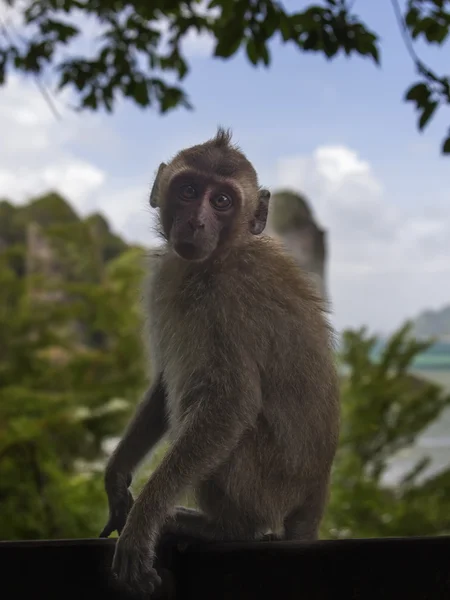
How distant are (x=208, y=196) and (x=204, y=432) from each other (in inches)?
21.8

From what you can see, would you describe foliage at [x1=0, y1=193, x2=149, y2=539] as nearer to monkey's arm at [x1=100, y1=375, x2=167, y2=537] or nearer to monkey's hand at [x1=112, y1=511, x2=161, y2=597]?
monkey's arm at [x1=100, y1=375, x2=167, y2=537]

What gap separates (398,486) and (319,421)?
5.23 meters

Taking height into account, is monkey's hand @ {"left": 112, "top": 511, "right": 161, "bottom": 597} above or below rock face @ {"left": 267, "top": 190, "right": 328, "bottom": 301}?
below

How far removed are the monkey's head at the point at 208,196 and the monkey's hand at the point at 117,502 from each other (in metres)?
0.59

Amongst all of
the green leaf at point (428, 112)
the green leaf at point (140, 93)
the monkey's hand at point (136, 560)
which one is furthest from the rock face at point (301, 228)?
the monkey's hand at point (136, 560)

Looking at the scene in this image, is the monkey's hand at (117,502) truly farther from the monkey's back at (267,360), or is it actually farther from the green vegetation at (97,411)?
the green vegetation at (97,411)

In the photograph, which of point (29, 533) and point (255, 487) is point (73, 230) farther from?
point (255, 487)

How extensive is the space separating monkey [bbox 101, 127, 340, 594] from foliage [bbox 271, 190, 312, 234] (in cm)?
482

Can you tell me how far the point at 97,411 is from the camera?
556 cm

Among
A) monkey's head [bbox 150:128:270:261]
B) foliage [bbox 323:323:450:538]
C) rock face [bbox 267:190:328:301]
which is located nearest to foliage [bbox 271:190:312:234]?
rock face [bbox 267:190:328:301]

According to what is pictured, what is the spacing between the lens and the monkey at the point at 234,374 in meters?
1.67

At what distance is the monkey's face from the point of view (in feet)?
5.37

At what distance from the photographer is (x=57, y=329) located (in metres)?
7.35

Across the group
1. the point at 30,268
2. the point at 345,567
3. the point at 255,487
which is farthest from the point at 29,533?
the point at 30,268
